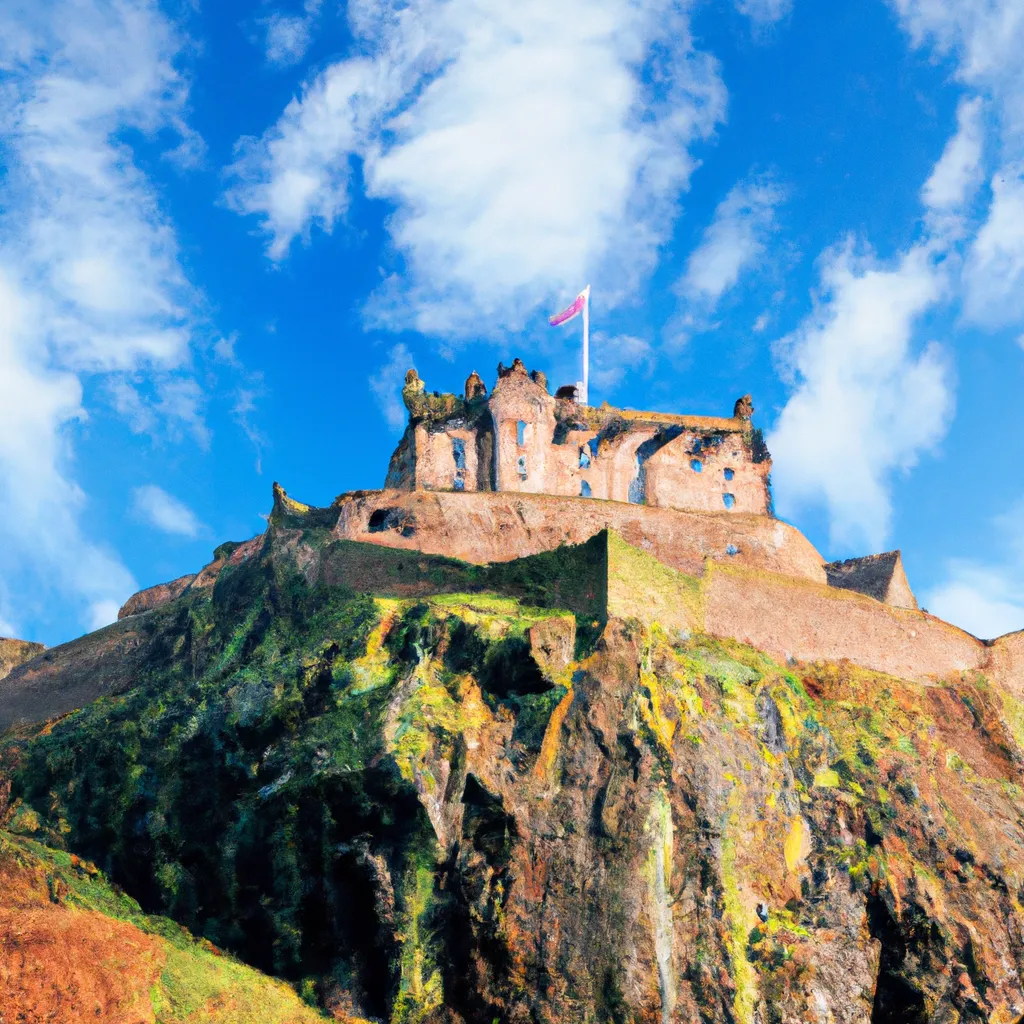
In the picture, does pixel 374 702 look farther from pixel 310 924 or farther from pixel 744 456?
pixel 744 456

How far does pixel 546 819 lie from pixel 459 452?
76.8 ft

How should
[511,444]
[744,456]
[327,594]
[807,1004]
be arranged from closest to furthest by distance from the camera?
[807,1004] → [327,594] → [511,444] → [744,456]

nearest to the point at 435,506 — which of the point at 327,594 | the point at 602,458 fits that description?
the point at 327,594

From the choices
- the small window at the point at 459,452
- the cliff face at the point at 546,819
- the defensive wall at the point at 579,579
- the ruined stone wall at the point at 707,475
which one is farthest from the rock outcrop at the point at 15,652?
the ruined stone wall at the point at 707,475

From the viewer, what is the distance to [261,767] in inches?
1422

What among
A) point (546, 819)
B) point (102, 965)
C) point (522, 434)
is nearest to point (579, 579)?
point (546, 819)

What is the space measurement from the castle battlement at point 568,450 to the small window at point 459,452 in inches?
2.1

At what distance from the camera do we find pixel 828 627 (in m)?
44.1

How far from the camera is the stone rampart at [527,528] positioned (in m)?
45.8

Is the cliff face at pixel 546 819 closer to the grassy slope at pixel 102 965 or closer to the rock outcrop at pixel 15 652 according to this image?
the grassy slope at pixel 102 965

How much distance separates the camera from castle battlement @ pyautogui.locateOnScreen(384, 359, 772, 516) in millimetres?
54000

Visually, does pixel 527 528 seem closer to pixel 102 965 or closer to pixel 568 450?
pixel 568 450

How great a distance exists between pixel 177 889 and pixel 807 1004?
17164 mm

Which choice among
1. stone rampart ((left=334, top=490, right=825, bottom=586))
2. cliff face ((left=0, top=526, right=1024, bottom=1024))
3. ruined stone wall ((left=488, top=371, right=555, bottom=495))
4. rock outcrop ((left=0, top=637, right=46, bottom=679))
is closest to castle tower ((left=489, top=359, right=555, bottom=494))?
ruined stone wall ((left=488, top=371, right=555, bottom=495))
